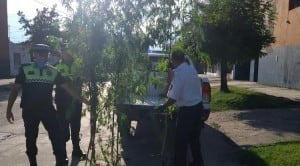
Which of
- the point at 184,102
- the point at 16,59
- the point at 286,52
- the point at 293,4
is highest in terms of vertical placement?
the point at 293,4

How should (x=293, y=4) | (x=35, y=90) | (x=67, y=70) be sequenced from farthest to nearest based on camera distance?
1. (x=293, y=4)
2. (x=67, y=70)
3. (x=35, y=90)

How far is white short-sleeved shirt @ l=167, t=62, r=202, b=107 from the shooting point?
633cm

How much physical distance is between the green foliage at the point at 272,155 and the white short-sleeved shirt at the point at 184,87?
1.75 meters

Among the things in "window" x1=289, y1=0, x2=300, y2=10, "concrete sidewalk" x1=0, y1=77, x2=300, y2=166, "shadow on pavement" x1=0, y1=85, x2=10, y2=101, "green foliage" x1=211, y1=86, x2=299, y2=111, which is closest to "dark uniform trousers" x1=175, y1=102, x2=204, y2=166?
"concrete sidewalk" x1=0, y1=77, x2=300, y2=166

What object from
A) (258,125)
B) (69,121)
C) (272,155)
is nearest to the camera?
→ (272,155)

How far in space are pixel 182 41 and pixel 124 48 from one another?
3.34 ft

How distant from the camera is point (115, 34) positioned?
16.8 feet

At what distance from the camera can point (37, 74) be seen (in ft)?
20.8

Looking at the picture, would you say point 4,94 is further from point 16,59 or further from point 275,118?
Result: point 16,59

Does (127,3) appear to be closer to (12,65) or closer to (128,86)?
(128,86)

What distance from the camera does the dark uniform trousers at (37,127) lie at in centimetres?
633

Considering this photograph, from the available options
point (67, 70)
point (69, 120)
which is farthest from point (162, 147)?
point (69, 120)

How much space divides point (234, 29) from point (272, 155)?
10265 mm

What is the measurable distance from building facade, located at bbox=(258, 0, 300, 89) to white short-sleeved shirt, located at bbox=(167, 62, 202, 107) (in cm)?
1735
